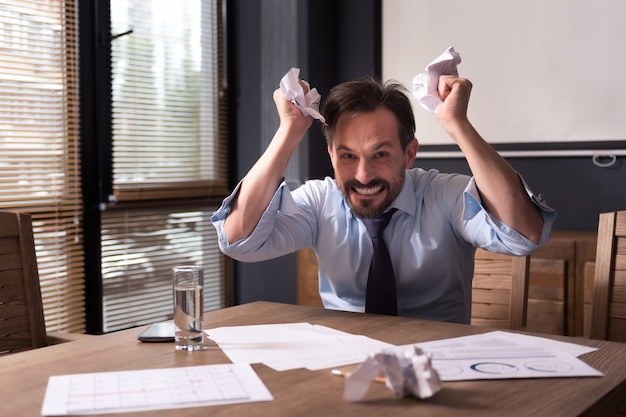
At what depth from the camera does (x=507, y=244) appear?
1.79 metres

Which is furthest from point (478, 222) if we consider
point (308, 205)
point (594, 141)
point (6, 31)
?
point (6, 31)

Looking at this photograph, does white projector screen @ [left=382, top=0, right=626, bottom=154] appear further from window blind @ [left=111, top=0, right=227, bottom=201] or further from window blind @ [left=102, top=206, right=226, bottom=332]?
window blind @ [left=102, top=206, right=226, bottom=332]

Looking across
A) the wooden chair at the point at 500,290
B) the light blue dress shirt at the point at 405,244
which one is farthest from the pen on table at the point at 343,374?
the wooden chair at the point at 500,290

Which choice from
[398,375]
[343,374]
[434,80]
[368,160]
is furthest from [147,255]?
[398,375]

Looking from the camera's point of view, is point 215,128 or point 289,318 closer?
point 289,318

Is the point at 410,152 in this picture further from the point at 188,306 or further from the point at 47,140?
the point at 47,140

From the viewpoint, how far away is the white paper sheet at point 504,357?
1.16 metres

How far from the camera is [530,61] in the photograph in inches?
131

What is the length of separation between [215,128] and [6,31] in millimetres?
1289

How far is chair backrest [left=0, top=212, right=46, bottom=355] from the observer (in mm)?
1719

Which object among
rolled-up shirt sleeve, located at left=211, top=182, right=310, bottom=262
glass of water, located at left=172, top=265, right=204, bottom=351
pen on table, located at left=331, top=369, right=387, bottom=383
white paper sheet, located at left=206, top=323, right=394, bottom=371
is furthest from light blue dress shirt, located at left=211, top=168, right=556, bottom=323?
pen on table, located at left=331, top=369, right=387, bottom=383

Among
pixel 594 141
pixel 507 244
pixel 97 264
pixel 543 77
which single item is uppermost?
pixel 543 77

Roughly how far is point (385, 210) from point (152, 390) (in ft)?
3.23

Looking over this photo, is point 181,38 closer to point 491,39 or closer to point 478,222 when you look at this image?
point 491,39
